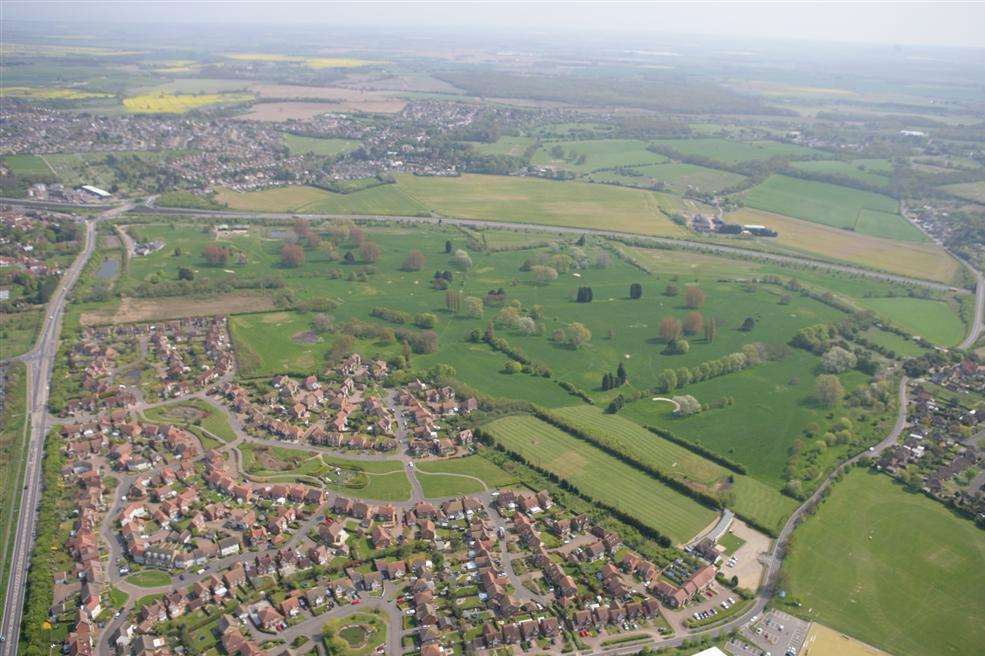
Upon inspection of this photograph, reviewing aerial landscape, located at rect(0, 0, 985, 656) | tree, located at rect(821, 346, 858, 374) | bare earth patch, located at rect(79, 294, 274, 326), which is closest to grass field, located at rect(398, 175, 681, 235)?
aerial landscape, located at rect(0, 0, 985, 656)

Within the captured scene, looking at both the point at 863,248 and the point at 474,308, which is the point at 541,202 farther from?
the point at 474,308

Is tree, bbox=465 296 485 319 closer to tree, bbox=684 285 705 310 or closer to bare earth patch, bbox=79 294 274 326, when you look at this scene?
bare earth patch, bbox=79 294 274 326

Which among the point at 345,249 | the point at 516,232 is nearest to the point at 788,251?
the point at 516,232

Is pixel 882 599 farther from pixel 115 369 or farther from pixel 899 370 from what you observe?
pixel 115 369

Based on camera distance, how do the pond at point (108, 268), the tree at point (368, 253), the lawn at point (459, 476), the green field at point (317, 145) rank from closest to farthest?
A: the lawn at point (459, 476) < the pond at point (108, 268) < the tree at point (368, 253) < the green field at point (317, 145)

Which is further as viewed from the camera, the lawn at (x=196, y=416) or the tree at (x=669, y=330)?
the tree at (x=669, y=330)

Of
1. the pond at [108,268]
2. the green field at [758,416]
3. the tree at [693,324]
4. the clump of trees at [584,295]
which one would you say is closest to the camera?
the green field at [758,416]

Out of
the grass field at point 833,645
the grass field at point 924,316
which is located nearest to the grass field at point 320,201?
the grass field at point 924,316

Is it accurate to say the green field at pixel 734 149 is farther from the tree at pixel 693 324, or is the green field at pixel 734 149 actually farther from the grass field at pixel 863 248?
the tree at pixel 693 324

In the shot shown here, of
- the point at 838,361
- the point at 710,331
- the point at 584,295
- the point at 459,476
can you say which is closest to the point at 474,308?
the point at 584,295
